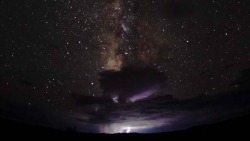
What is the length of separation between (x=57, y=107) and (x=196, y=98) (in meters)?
12.4

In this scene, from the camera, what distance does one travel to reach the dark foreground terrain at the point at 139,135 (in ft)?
16.9

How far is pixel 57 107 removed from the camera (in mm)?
21188

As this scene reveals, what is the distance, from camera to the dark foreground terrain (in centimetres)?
514

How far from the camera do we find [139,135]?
5484 mm

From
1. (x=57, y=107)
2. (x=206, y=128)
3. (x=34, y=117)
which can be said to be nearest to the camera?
(x=206, y=128)

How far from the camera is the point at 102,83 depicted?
15609mm

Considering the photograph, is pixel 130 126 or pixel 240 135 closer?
pixel 240 135

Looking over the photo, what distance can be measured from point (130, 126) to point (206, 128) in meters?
23.1

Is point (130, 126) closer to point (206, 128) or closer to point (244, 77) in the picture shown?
point (244, 77)

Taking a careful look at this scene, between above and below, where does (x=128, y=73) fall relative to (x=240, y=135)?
above

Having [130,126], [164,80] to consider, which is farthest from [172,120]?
[164,80]

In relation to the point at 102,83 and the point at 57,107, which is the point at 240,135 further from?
the point at 57,107

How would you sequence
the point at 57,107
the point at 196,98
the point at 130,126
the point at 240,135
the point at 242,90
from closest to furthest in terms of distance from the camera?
the point at 240,135 → the point at 242,90 → the point at 196,98 → the point at 57,107 → the point at 130,126

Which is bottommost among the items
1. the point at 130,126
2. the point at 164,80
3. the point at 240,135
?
the point at 240,135
